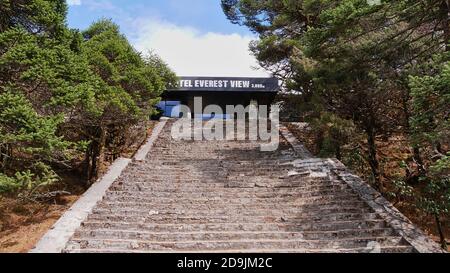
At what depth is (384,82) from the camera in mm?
8977

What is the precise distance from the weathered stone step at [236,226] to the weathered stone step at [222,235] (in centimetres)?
22

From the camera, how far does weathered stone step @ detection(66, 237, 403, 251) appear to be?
629cm

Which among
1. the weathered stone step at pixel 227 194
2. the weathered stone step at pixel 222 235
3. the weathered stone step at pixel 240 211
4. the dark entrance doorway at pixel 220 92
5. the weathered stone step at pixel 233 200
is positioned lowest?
the weathered stone step at pixel 222 235

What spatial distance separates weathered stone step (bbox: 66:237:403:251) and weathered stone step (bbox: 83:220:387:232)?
513 mm

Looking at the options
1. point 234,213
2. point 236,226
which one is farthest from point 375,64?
point 236,226

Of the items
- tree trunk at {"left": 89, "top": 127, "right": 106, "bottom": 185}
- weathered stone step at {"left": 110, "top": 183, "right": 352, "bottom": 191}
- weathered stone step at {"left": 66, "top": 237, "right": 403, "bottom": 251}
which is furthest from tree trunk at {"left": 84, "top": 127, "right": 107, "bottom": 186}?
weathered stone step at {"left": 66, "top": 237, "right": 403, "bottom": 251}

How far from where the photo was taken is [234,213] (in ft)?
25.5

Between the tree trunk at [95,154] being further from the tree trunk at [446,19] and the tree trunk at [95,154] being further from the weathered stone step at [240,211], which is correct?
the tree trunk at [446,19]

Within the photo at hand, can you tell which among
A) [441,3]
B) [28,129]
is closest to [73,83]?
[28,129]

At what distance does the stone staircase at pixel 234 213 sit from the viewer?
21.0 ft

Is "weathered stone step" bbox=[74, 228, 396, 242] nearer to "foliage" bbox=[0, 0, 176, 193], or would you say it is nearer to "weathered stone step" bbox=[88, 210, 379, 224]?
"weathered stone step" bbox=[88, 210, 379, 224]

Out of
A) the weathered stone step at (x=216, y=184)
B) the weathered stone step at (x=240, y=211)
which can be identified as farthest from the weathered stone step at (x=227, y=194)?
the weathered stone step at (x=240, y=211)

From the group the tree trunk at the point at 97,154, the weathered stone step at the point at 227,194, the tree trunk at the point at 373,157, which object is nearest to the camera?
the weathered stone step at the point at 227,194
